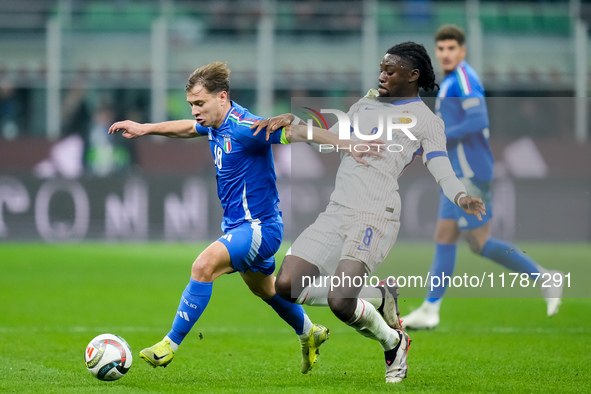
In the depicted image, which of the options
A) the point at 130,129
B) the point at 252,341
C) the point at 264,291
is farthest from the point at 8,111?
the point at 264,291

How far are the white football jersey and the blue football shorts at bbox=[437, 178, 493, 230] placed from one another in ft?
7.52

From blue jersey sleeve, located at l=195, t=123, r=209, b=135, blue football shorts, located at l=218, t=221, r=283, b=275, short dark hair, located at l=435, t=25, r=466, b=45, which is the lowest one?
blue football shorts, located at l=218, t=221, r=283, b=275

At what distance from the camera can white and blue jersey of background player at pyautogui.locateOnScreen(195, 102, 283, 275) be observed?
5.72 meters

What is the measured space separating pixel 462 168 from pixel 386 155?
2.45 m

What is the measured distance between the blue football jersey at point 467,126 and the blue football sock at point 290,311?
2.37m

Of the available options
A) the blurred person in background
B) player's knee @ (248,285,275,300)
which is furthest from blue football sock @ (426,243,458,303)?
the blurred person in background

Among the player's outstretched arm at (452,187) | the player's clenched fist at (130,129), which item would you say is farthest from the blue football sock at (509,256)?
the player's clenched fist at (130,129)

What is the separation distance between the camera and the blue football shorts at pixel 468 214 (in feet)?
25.4

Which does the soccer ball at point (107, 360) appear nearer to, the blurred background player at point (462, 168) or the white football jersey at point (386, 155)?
the white football jersey at point (386, 155)

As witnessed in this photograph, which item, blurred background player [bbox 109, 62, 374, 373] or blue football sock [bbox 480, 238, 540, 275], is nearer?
blurred background player [bbox 109, 62, 374, 373]

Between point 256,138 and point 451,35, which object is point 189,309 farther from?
point 451,35

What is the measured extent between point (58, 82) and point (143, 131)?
12.2 m

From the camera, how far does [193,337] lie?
7.63 metres

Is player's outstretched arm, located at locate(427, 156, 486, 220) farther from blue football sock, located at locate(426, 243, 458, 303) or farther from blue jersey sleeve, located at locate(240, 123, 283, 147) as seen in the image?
blue football sock, located at locate(426, 243, 458, 303)
